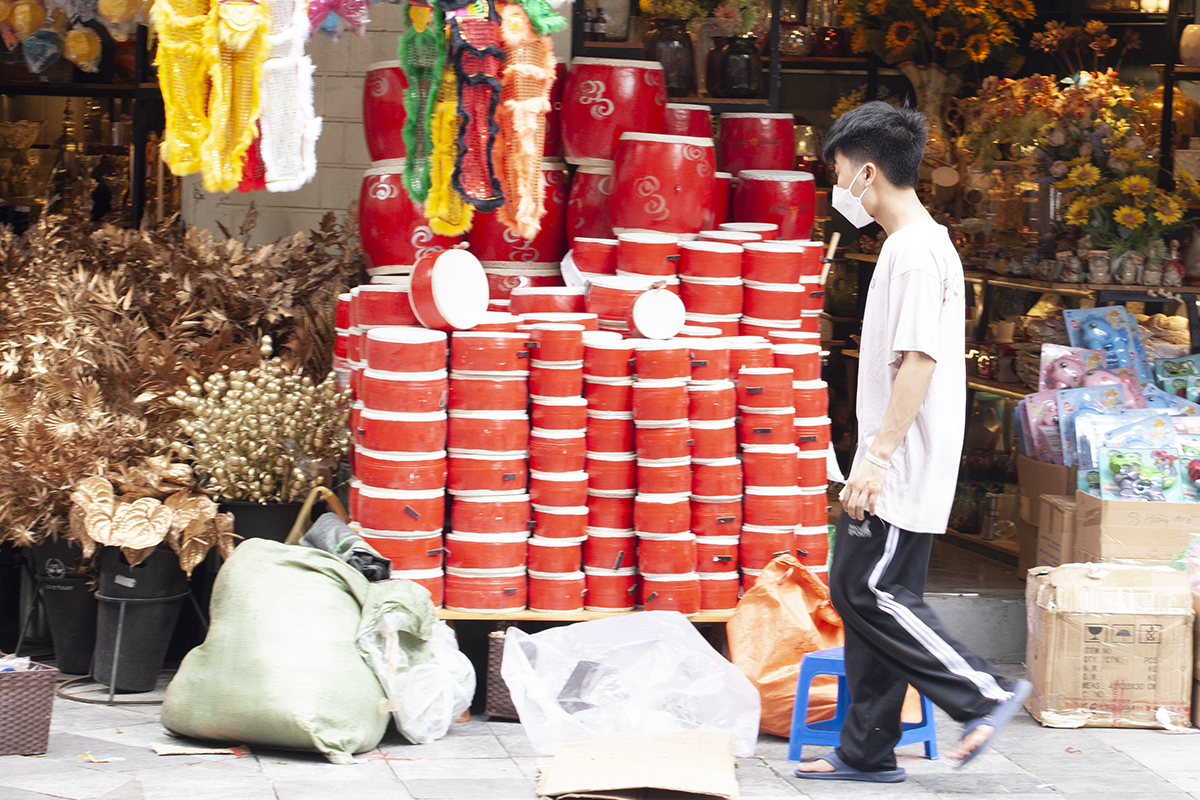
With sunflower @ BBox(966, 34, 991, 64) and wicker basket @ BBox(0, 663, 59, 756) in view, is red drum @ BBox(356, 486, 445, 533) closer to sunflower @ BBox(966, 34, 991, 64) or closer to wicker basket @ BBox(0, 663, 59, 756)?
wicker basket @ BBox(0, 663, 59, 756)

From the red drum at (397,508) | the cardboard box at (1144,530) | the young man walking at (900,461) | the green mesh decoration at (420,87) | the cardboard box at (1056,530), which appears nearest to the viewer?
the young man walking at (900,461)

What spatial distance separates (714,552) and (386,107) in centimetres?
191

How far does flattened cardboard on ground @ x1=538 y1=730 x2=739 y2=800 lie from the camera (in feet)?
10.1

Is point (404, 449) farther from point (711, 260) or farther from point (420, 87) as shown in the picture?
point (711, 260)

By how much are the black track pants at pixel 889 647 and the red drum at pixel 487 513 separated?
106 centimetres

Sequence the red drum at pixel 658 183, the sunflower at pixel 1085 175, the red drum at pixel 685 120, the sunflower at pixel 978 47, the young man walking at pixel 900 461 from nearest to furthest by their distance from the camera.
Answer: the young man walking at pixel 900 461 < the red drum at pixel 658 183 < the red drum at pixel 685 120 < the sunflower at pixel 1085 175 < the sunflower at pixel 978 47

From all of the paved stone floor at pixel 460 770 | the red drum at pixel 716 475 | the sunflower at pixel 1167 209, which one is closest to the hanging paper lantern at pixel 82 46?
the paved stone floor at pixel 460 770

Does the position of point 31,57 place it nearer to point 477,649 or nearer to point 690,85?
point 690,85

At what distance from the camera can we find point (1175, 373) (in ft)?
16.3

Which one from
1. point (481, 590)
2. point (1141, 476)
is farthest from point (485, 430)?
point (1141, 476)

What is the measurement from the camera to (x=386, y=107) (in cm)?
450

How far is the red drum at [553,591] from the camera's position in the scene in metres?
3.92

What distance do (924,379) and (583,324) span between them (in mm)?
1269

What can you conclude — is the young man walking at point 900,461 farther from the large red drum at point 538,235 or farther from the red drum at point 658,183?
the large red drum at point 538,235
